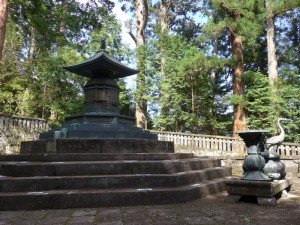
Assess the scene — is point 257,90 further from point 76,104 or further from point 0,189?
point 0,189

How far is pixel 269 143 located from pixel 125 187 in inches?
125

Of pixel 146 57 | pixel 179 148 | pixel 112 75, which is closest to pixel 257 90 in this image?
pixel 179 148

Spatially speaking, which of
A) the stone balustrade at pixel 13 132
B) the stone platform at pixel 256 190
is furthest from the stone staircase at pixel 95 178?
the stone balustrade at pixel 13 132

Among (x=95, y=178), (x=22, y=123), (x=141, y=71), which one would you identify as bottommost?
(x=95, y=178)

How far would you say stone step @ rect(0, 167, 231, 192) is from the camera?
435 cm

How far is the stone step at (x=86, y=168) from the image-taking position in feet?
15.4

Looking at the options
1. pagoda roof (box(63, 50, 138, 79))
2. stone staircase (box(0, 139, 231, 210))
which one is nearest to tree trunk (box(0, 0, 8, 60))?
pagoda roof (box(63, 50, 138, 79))

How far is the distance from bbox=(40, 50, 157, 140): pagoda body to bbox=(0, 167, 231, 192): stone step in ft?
6.00

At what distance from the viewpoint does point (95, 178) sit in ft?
14.9

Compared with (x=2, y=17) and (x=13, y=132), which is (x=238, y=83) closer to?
(x=13, y=132)

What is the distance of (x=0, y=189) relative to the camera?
4.29 m

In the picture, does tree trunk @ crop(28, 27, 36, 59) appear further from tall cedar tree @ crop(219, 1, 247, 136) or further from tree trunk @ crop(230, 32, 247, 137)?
tree trunk @ crop(230, 32, 247, 137)

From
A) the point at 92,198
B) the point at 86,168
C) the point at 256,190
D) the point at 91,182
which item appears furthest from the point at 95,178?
the point at 256,190

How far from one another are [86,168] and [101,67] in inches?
141
